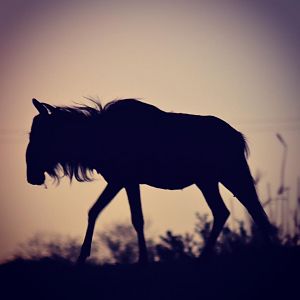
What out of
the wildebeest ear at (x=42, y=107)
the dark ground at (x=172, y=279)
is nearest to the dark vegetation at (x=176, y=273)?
the dark ground at (x=172, y=279)

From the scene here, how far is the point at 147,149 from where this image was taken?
1030 centimetres

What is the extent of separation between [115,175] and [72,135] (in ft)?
3.11

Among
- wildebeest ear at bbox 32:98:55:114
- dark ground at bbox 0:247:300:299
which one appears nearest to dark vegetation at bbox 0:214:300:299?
dark ground at bbox 0:247:300:299

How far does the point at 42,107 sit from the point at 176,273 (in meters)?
3.45

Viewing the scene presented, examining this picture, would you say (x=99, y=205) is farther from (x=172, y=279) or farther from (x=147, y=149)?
(x=172, y=279)

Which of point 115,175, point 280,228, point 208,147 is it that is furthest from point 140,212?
point 280,228

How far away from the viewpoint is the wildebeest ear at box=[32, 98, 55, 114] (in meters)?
10.3

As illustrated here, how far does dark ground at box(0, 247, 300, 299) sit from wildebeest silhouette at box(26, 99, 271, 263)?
1374 mm

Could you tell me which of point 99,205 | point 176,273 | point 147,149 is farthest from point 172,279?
point 147,149

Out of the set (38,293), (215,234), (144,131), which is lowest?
(38,293)

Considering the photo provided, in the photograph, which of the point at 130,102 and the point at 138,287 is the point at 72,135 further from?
the point at 138,287

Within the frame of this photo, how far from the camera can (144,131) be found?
34.1 feet

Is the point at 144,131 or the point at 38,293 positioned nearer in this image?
the point at 38,293

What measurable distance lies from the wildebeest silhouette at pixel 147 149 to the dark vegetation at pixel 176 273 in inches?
26.5
